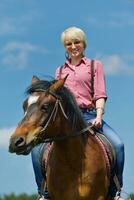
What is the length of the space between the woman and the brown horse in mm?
437

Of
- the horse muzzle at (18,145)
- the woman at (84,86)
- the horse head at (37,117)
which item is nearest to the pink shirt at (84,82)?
the woman at (84,86)

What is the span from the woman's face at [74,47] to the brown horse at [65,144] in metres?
1.07

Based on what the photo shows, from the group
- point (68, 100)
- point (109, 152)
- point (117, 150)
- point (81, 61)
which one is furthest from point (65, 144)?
point (81, 61)

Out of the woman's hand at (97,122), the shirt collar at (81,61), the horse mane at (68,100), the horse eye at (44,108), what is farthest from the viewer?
the shirt collar at (81,61)

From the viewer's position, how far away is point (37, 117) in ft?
32.5

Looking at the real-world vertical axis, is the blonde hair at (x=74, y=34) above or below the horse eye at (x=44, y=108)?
above

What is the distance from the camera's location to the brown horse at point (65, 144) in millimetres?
10062

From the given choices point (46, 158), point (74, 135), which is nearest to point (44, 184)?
point (46, 158)

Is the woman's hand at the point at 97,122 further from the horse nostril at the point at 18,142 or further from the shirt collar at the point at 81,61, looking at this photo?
the horse nostril at the point at 18,142

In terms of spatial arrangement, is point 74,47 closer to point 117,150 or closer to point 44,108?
point 44,108

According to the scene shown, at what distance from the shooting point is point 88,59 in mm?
11766

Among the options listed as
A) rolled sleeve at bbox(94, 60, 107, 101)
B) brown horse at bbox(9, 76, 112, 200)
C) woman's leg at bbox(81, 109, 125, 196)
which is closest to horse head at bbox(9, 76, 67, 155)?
brown horse at bbox(9, 76, 112, 200)

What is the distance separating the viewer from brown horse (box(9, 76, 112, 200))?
10062 mm

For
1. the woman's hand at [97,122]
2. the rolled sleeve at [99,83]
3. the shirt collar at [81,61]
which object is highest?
the shirt collar at [81,61]
